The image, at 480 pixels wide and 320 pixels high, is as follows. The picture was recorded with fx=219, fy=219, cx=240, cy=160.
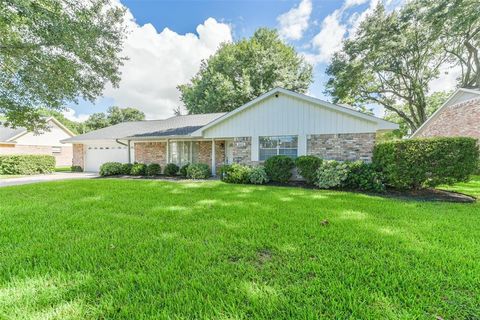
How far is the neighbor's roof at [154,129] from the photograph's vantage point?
14.7 metres

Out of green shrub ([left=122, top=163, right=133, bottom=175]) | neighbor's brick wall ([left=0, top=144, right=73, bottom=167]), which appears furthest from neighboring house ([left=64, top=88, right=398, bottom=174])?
neighbor's brick wall ([left=0, top=144, right=73, bottom=167])

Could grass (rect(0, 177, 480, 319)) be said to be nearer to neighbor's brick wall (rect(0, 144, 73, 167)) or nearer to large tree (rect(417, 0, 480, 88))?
large tree (rect(417, 0, 480, 88))

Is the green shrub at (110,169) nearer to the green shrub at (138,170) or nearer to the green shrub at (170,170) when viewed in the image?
the green shrub at (138,170)

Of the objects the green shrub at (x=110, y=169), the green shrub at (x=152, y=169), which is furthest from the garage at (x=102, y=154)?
the green shrub at (x=152, y=169)

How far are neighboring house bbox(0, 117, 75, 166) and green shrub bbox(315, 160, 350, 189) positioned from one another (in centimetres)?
2193

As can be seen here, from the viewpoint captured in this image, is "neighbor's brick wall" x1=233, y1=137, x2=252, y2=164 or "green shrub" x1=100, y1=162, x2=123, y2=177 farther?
"green shrub" x1=100, y1=162, x2=123, y2=177

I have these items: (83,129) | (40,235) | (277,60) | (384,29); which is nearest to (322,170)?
(40,235)

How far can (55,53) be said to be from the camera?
8.72m

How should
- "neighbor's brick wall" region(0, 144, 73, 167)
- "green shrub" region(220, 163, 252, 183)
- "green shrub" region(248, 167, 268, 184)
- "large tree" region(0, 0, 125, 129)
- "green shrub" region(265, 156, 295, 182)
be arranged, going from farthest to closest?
"neighbor's brick wall" region(0, 144, 73, 167) → "green shrub" region(220, 163, 252, 183) → "green shrub" region(248, 167, 268, 184) → "green shrub" region(265, 156, 295, 182) → "large tree" region(0, 0, 125, 129)

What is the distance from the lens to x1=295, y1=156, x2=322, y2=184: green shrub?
9078mm

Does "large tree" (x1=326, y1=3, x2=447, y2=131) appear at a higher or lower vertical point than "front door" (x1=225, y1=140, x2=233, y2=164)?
higher

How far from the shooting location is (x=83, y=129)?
41844 mm

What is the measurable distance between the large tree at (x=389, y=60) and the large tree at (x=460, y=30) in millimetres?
766

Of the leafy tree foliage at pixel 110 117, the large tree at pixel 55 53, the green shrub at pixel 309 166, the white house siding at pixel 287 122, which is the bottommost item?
the green shrub at pixel 309 166
